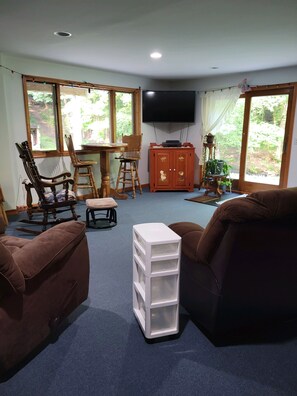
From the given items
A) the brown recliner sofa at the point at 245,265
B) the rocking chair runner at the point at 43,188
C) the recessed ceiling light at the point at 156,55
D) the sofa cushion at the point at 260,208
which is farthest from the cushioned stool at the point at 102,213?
the sofa cushion at the point at 260,208

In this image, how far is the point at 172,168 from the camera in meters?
6.17

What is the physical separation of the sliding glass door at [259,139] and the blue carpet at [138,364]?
427 centimetres

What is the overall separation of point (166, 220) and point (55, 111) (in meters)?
2.76

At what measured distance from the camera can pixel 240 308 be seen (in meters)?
1.68

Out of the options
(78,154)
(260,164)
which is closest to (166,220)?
(78,154)

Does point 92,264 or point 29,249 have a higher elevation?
point 29,249

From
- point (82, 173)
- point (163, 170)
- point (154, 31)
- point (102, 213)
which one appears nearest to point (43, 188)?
point (102, 213)

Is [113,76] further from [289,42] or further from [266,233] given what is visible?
[266,233]

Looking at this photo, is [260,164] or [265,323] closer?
[265,323]

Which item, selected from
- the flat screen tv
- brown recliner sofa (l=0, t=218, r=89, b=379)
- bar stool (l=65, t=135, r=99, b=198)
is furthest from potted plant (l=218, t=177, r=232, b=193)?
brown recliner sofa (l=0, t=218, r=89, b=379)

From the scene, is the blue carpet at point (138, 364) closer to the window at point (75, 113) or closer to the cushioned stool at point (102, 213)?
the cushioned stool at point (102, 213)

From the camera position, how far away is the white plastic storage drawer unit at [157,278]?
1.67m

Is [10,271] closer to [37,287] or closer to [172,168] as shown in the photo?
[37,287]

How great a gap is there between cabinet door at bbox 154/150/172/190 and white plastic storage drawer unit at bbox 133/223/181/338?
433 cm
